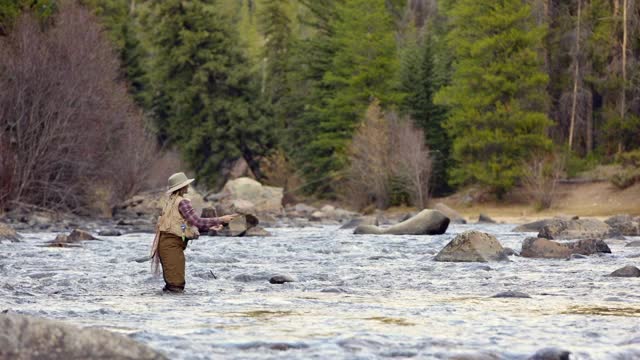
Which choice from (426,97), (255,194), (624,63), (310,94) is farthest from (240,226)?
(310,94)

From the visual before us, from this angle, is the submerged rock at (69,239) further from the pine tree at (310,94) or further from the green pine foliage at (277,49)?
the green pine foliage at (277,49)

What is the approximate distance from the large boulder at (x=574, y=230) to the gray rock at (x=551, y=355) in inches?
677

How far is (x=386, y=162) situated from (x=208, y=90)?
14.4 metres

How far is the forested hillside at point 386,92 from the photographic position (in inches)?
1900

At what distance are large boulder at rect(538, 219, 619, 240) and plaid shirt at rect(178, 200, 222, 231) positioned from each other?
1402 cm

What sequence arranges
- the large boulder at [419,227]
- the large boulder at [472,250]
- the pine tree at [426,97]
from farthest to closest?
the pine tree at [426,97] < the large boulder at [419,227] < the large boulder at [472,250]

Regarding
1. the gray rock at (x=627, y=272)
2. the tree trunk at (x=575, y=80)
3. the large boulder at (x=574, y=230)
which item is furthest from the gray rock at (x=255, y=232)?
the tree trunk at (x=575, y=80)

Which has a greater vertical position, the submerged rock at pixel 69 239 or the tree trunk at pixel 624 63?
the tree trunk at pixel 624 63

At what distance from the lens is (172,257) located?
1238 centimetres

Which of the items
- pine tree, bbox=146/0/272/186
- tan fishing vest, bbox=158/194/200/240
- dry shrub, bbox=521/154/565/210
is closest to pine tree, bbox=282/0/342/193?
pine tree, bbox=146/0/272/186

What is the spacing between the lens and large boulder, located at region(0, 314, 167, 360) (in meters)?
6.63

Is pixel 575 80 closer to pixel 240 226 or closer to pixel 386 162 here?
pixel 386 162

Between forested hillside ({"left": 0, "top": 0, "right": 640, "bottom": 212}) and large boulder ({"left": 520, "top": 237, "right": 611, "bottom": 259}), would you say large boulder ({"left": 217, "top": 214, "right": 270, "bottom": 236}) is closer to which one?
large boulder ({"left": 520, "top": 237, "right": 611, "bottom": 259})

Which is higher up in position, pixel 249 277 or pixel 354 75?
pixel 354 75
